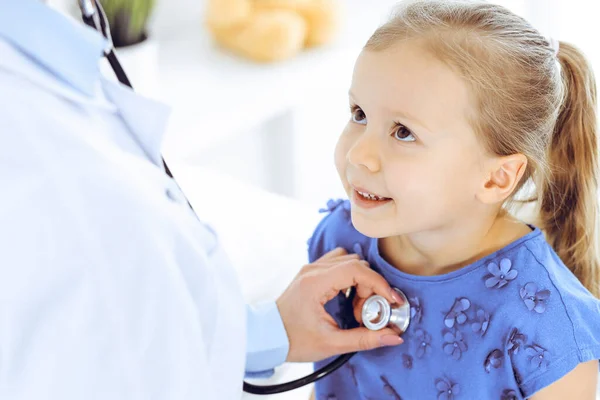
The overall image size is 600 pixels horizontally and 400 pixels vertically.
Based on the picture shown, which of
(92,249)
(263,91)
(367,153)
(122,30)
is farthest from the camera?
(263,91)

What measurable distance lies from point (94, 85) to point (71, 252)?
10.7 inches

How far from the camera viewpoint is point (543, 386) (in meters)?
0.96

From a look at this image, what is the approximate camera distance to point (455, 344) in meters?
1.03

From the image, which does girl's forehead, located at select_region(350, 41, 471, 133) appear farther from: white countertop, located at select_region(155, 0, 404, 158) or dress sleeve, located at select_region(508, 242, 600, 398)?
white countertop, located at select_region(155, 0, 404, 158)

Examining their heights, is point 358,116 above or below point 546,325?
above

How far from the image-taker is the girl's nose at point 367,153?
0.94 metres

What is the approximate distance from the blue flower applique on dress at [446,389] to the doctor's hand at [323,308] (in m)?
0.07

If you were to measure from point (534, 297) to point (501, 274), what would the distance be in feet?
0.16

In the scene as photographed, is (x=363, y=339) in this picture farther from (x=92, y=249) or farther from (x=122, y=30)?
(x=122, y=30)

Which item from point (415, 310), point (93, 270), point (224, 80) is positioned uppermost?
point (93, 270)

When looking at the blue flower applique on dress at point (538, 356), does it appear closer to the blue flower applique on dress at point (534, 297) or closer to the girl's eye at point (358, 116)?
the blue flower applique on dress at point (534, 297)

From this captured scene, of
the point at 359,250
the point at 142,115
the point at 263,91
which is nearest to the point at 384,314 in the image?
the point at 359,250

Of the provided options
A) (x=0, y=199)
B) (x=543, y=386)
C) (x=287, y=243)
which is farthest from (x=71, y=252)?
(x=287, y=243)

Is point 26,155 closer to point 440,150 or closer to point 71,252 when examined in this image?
point 71,252
